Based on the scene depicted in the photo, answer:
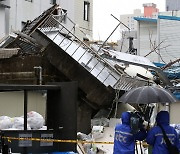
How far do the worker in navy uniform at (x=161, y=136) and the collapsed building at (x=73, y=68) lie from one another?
745 centimetres

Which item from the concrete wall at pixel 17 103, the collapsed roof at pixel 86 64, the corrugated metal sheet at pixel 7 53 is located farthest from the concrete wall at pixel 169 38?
the corrugated metal sheet at pixel 7 53

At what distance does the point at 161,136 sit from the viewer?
673cm

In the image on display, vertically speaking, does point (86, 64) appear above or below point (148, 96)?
above

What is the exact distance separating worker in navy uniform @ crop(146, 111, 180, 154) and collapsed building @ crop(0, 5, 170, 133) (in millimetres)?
7450

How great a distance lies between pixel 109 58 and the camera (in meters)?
14.7

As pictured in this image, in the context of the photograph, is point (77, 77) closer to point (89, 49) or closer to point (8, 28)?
point (89, 49)

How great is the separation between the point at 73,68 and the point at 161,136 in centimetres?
849

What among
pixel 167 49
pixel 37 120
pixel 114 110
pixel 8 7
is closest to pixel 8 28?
pixel 8 7

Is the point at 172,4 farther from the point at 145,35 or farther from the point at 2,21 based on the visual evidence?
the point at 2,21

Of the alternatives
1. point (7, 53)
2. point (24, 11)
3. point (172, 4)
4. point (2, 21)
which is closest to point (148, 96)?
point (7, 53)

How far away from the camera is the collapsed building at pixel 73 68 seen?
14.5 metres

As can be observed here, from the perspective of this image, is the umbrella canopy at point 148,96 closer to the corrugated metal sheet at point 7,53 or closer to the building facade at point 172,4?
the corrugated metal sheet at point 7,53

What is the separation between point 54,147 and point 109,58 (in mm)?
6599

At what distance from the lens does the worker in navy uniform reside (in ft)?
22.0
